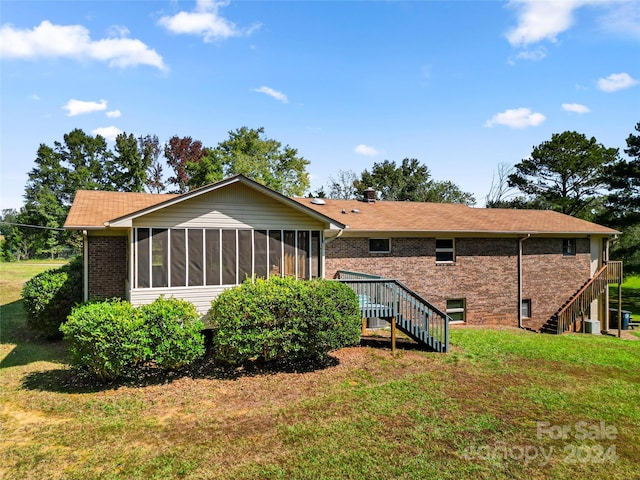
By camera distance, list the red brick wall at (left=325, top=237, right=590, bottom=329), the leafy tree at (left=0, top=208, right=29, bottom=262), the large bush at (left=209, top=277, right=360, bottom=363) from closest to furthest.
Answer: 1. the large bush at (left=209, top=277, right=360, bottom=363)
2. the red brick wall at (left=325, top=237, right=590, bottom=329)
3. the leafy tree at (left=0, top=208, right=29, bottom=262)

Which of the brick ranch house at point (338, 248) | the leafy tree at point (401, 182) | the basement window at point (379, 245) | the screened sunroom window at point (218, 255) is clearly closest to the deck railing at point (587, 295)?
the brick ranch house at point (338, 248)

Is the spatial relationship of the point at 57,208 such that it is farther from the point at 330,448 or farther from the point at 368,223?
the point at 330,448

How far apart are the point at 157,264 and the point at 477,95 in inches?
573

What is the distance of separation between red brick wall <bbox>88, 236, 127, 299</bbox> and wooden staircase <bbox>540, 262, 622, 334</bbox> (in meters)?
18.0

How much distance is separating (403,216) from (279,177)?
22.9m

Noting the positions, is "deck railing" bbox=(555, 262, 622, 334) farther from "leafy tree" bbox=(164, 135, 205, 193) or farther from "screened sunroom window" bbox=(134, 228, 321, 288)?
"leafy tree" bbox=(164, 135, 205, 193)

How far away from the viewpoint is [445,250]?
15.6m

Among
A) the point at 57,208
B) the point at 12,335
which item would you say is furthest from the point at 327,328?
the point at 57,208

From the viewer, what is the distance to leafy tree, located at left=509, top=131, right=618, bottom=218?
34.1 metres

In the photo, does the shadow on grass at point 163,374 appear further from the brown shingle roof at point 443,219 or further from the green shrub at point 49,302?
the brown shingle roof at point 443,219

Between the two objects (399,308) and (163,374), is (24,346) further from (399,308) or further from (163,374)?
(399,308)

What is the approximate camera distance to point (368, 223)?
14.5 metres

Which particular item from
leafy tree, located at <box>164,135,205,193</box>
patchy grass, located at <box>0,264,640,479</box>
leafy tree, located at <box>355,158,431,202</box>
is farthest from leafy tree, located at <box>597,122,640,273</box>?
leafy tree, located at <box>164,135,205,193</box>

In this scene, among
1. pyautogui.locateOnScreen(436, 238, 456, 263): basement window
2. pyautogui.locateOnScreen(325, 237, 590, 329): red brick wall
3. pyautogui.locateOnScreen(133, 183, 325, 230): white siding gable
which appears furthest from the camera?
pyautogui.locateOnScreen(436, 238, 456, 263): basement window
